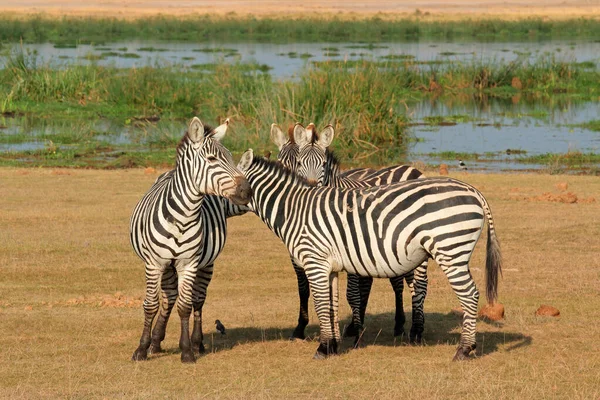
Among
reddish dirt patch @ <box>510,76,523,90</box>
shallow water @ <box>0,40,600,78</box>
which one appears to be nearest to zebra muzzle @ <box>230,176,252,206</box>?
reddish dirt patch @ <box>510,76,523,90</box>

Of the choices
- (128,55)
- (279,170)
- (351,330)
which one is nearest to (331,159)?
(279,170)

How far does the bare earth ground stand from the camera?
278ft

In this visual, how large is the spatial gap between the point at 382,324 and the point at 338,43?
53679 millimetres

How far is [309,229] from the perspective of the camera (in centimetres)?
841

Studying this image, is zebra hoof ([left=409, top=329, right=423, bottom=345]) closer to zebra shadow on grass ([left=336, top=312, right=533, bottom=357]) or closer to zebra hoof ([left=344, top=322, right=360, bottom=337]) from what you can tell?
Result: zebra shadow on grass ([left=336, top=312, right=533, bottom=357])

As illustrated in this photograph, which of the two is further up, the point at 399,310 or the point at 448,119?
the point at 399,310

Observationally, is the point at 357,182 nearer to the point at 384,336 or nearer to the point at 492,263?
the point at 384,336

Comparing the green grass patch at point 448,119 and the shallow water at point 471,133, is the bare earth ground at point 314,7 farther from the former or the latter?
the green grass patch at point 448,119

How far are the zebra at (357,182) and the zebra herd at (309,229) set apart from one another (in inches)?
31.2

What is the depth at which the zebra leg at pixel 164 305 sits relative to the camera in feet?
28.2

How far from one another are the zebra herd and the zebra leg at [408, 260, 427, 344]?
0.80 meters

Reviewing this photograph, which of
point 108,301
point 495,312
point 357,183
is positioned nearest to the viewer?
point 495,312

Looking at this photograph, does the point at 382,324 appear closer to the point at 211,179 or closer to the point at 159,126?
the point at 211,179

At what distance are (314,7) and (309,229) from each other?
290 feet
